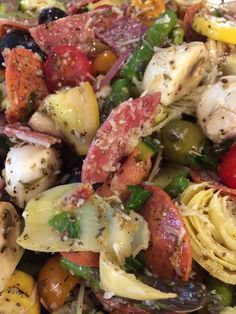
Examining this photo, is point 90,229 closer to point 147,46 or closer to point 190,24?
→ point 147,46

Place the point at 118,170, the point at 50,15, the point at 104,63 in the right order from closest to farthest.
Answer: the point at 118,170 < the point at 104,63 < the point at 50,15

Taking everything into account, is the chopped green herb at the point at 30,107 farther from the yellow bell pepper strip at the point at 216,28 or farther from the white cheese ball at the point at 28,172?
the yellow bell pepper strip at the point at 216,28

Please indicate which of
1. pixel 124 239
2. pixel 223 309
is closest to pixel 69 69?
pixel 124 239

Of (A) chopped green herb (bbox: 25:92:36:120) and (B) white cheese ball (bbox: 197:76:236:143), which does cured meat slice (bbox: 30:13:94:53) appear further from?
(B) white cheese ball (bbox: 197:76:236:143)

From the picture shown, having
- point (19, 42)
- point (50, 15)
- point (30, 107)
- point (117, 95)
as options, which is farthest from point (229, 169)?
point (50, 15)

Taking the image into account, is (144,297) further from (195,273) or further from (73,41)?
(73,41)

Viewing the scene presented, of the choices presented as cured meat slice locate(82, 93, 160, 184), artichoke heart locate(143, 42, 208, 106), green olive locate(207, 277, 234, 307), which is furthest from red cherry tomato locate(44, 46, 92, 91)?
green olive locate(207, 277, 234, 307)
